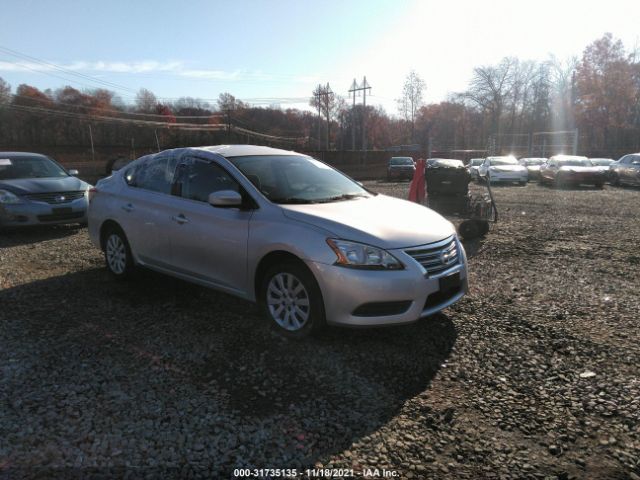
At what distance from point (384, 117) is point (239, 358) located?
90.5 m

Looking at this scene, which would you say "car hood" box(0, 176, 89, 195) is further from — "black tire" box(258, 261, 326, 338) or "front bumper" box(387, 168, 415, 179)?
"front bumper" box(387, 168, 415, 179)

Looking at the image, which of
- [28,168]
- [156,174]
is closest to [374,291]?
[156,174]

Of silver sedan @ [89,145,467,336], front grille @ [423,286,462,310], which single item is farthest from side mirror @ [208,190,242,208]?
front grille @ [423,286,462,310]

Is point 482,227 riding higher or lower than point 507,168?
lower

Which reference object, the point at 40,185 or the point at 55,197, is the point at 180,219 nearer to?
the point at 55,197

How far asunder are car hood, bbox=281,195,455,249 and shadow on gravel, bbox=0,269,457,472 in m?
0.91

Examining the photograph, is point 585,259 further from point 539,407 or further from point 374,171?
point 374,171

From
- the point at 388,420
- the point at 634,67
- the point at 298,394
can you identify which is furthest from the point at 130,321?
the point at 634,67

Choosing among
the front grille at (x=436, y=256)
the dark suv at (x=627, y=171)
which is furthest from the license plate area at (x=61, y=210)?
the dark suv at (x=627, y=171)

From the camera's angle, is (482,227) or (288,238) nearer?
(288,238)

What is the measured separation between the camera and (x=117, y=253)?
19.7 ft

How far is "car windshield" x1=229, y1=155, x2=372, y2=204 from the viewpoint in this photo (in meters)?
4.62

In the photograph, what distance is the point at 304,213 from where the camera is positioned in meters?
4.11

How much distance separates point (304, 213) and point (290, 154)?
1.67 meters
